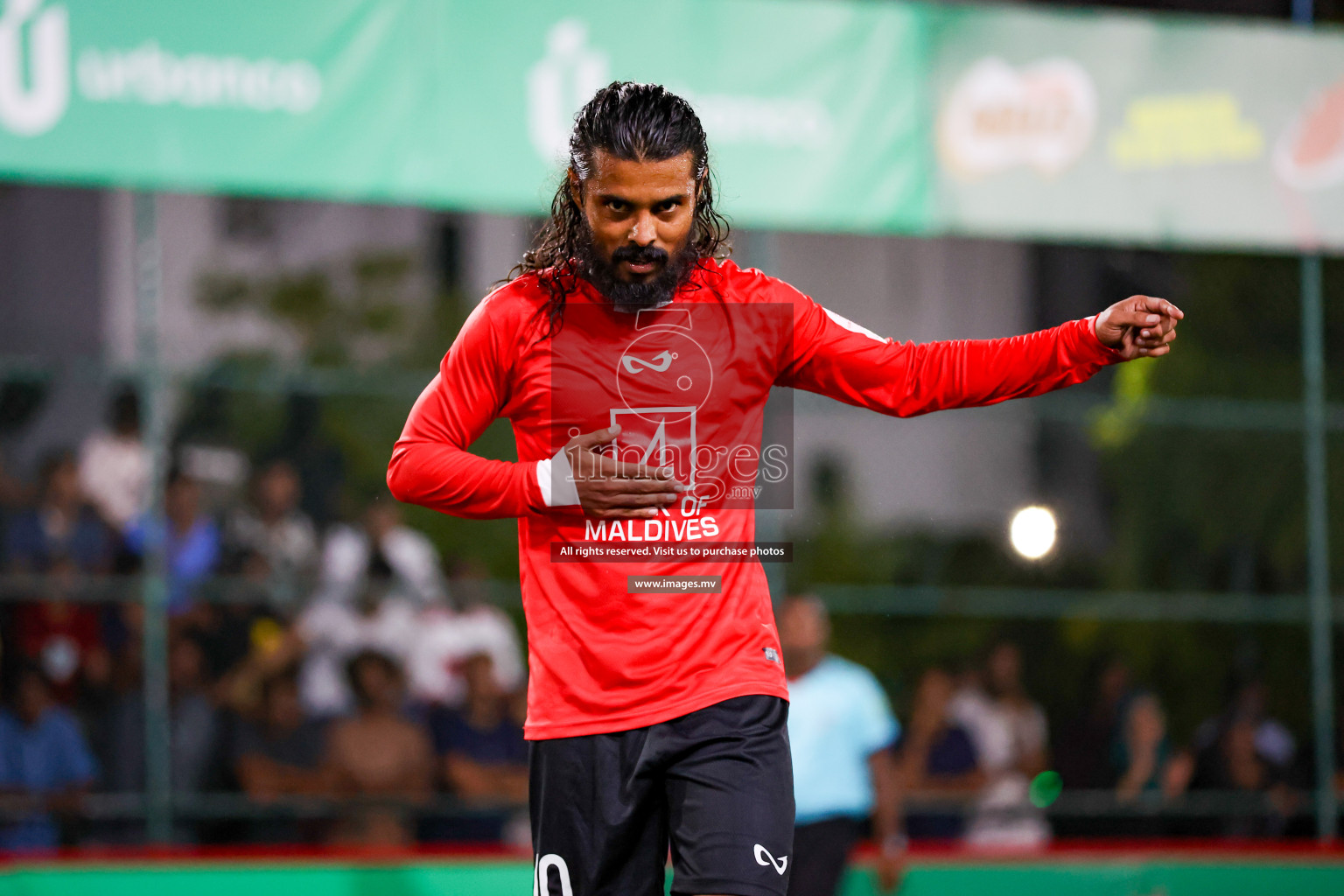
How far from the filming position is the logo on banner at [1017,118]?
307 inches

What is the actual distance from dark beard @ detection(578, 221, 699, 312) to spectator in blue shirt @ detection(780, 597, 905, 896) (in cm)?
324

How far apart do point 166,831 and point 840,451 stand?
871 cm

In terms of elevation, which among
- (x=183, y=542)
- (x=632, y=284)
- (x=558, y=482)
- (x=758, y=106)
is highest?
(x=758, y=106)

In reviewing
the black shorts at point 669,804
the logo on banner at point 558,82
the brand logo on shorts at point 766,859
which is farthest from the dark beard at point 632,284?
the logo on banner at point 558,82

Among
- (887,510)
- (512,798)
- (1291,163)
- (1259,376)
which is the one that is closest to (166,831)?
(512,798)

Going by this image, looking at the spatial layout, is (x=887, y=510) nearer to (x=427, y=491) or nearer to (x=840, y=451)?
(x=840, y=451)

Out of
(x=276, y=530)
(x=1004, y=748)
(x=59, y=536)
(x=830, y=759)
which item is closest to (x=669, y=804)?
(x=830, y=759)

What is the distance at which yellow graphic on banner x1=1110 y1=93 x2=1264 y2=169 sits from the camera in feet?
26.4

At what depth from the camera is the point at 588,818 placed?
3170 mm

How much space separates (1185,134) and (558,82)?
3427mm

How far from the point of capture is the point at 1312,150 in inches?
323

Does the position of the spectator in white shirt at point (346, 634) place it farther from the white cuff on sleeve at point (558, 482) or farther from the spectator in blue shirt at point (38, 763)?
the white cuff on sleeve at point (558, 482)

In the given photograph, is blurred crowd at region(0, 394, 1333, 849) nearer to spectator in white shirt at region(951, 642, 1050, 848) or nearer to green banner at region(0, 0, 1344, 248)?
spectator in white shirt at region(951, 642, 1050, 848)

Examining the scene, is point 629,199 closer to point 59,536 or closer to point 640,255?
point 640,255
